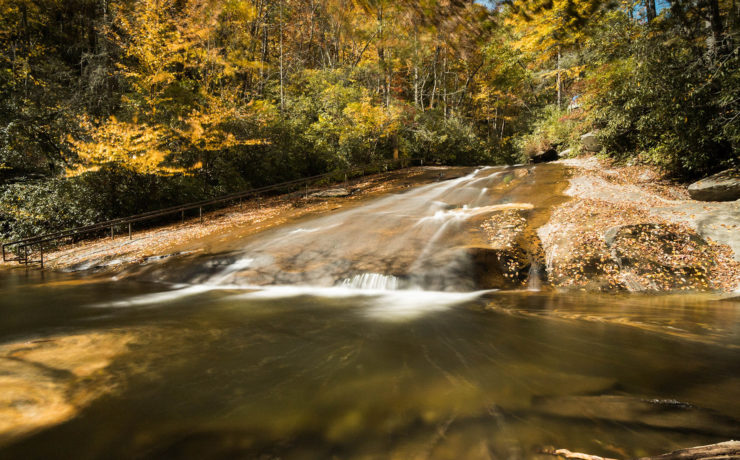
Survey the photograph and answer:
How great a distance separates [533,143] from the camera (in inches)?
936

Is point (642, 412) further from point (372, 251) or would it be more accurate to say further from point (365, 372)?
point (372, 251)

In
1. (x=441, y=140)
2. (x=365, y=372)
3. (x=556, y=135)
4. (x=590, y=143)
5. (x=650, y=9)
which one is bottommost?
(x=365, y=372)

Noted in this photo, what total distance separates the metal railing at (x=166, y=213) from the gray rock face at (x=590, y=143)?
395 inches

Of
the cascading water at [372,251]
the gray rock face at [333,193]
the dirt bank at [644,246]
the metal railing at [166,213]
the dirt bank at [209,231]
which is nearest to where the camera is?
the dirt bank at [644,246]

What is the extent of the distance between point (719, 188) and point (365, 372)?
11.1 m

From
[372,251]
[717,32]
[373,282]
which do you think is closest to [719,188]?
[717,32]

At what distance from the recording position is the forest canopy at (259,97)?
26.1 feet

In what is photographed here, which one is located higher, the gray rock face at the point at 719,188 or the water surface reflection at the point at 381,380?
the gray rock face at the point at 719,188

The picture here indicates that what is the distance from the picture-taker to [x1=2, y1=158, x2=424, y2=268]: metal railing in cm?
1119

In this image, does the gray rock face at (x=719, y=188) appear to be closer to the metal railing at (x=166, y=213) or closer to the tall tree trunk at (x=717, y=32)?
the tall tree trunk at (x=717, y=32)

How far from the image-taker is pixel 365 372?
3307 mm

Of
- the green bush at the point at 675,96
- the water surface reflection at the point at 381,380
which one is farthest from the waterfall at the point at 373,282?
the green bush at the point at 675,96

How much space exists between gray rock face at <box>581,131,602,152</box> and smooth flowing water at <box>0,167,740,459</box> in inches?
581

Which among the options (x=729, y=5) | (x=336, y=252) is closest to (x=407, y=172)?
(x=336, y=252)
